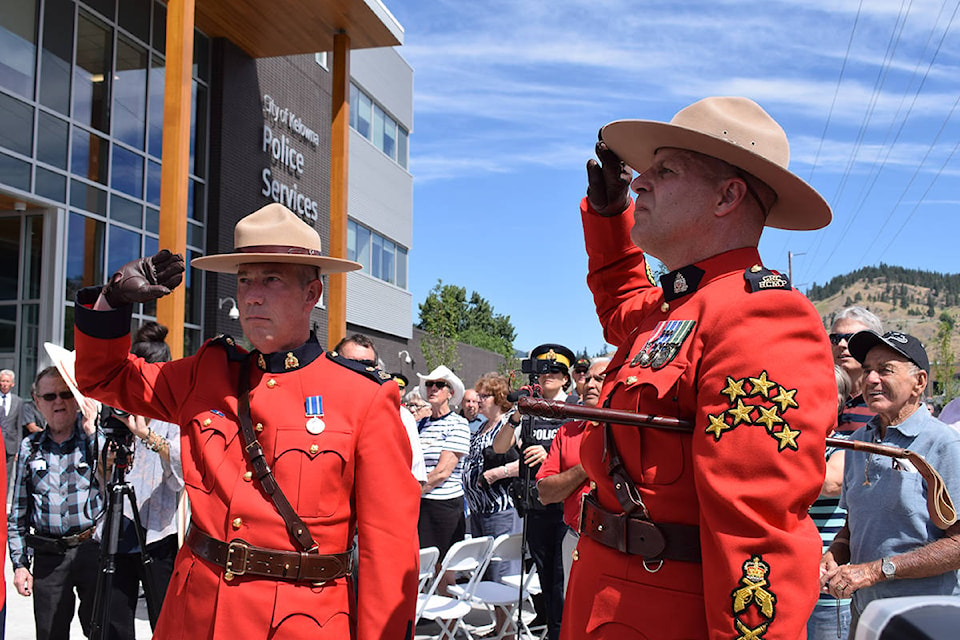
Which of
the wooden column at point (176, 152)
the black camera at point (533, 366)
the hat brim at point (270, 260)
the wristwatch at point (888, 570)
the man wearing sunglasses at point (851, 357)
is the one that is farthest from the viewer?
the wooden column at point (176, 152)

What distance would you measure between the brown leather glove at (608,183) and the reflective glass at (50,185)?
506 inches

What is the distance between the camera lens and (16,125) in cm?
1269

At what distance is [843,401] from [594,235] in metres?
3.12

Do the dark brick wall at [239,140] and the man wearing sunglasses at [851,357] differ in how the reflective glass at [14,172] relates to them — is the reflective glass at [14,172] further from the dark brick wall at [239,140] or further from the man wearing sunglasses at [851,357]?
the man wearing sunglasses at [851,357]

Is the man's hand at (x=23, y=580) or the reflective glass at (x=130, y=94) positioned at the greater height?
the reflective glass at (x=130, y=94)

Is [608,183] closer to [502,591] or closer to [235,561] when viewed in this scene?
[235,561]

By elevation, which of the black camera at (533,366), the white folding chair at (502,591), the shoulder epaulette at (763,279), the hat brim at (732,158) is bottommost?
the white folding chair at (502,591)

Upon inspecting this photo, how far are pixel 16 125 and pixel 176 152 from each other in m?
3.14

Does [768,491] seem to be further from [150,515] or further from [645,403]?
[150,515]

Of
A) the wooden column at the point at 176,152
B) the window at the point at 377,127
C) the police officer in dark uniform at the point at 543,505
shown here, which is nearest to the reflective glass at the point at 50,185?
the wooden column at the point at 176,152

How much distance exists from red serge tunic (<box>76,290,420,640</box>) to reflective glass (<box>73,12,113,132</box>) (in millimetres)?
12831

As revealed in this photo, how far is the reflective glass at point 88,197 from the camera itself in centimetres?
1389

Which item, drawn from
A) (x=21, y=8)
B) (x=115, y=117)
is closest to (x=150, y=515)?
(x=21, y=8)

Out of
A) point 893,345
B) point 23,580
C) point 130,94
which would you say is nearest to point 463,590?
point 23,580
